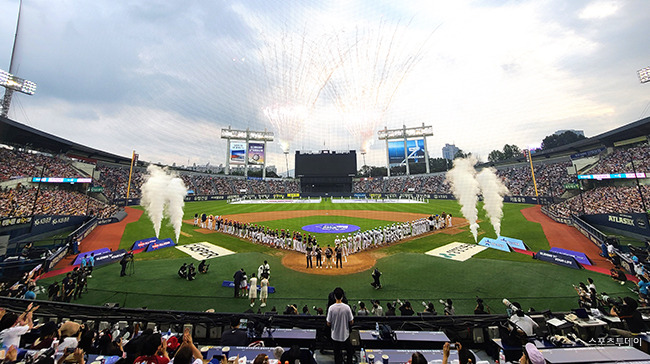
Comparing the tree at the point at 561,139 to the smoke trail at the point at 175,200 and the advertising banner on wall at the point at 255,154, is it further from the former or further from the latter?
the smoke trail at the point at 175,200

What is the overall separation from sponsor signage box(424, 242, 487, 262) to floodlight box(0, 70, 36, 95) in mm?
65436

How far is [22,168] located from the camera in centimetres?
3155

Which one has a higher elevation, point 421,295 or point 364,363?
point 364,363

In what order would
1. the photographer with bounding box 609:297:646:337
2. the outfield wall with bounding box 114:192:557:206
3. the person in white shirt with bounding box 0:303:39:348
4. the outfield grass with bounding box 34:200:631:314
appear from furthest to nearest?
the outfield wall with bounding box 114:192:557:206 < the outfield grass with bounding box 34:200:631:314 < the photographer with bounding box 609:297:646:337 < the person in white shirt with bounding box 0:303:39:348

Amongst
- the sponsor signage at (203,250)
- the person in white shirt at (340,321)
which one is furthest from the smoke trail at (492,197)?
the sponsor signage at (203,250)

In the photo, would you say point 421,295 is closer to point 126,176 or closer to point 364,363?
point 364,363

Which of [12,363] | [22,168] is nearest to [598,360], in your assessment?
[12,363]

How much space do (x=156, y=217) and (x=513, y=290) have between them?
26255mm

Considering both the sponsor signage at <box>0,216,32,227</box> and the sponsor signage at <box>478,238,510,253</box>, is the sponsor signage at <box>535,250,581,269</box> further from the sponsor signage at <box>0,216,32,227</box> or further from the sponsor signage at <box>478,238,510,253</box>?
the sponsor signage at <box>0,216,32,227</box>

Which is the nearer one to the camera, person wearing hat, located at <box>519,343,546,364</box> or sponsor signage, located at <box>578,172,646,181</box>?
person wearing hat, located at <box>519,343,546,364</box>

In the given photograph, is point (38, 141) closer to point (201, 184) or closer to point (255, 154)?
point (201, 184)

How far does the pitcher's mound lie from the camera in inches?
542

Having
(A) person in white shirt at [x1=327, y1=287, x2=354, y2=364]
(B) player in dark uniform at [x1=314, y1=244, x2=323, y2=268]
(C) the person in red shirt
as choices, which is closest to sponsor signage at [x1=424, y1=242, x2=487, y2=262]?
(B) player in dark uniform at [x1=314, y1=244, x2=323, y2=268]

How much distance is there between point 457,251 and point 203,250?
62.5ft
